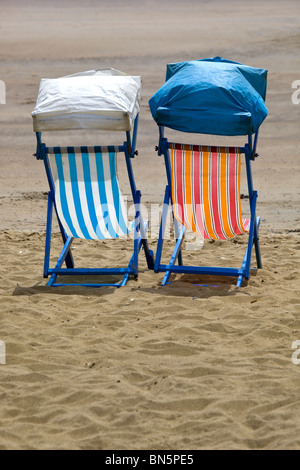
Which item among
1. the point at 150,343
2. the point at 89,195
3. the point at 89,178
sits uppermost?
the point at 89,178

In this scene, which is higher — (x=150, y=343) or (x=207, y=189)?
(x=207, y=189)

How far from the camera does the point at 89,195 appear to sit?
5.97 meters

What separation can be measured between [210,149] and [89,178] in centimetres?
98

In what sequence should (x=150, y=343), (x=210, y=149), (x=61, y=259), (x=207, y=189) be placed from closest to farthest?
(x=150, y=343)
(x=210, y=149)
(x=207, y=189)
(x=61, y=259)

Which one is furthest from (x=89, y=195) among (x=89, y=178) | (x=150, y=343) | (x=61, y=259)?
(x=150, y=343)

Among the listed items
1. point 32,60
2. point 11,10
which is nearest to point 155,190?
point 32,60

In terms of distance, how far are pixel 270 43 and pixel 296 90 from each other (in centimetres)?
343

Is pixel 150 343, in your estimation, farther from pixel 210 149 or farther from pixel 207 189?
pixel 210 149

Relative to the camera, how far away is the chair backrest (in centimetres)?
580

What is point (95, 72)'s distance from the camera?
6320 mm

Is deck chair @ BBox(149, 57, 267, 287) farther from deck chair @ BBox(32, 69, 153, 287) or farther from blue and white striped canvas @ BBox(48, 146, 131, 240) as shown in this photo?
blue and white striped canvas @ BBox(48, 146, 131, 240)

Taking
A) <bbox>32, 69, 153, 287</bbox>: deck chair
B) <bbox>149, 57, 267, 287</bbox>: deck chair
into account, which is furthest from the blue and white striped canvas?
<bbox>149, 57, 267, 287</bbox>: deck chair

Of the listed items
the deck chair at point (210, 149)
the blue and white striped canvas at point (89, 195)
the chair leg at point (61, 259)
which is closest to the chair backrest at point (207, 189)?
the deck chair at point (210, 149)
